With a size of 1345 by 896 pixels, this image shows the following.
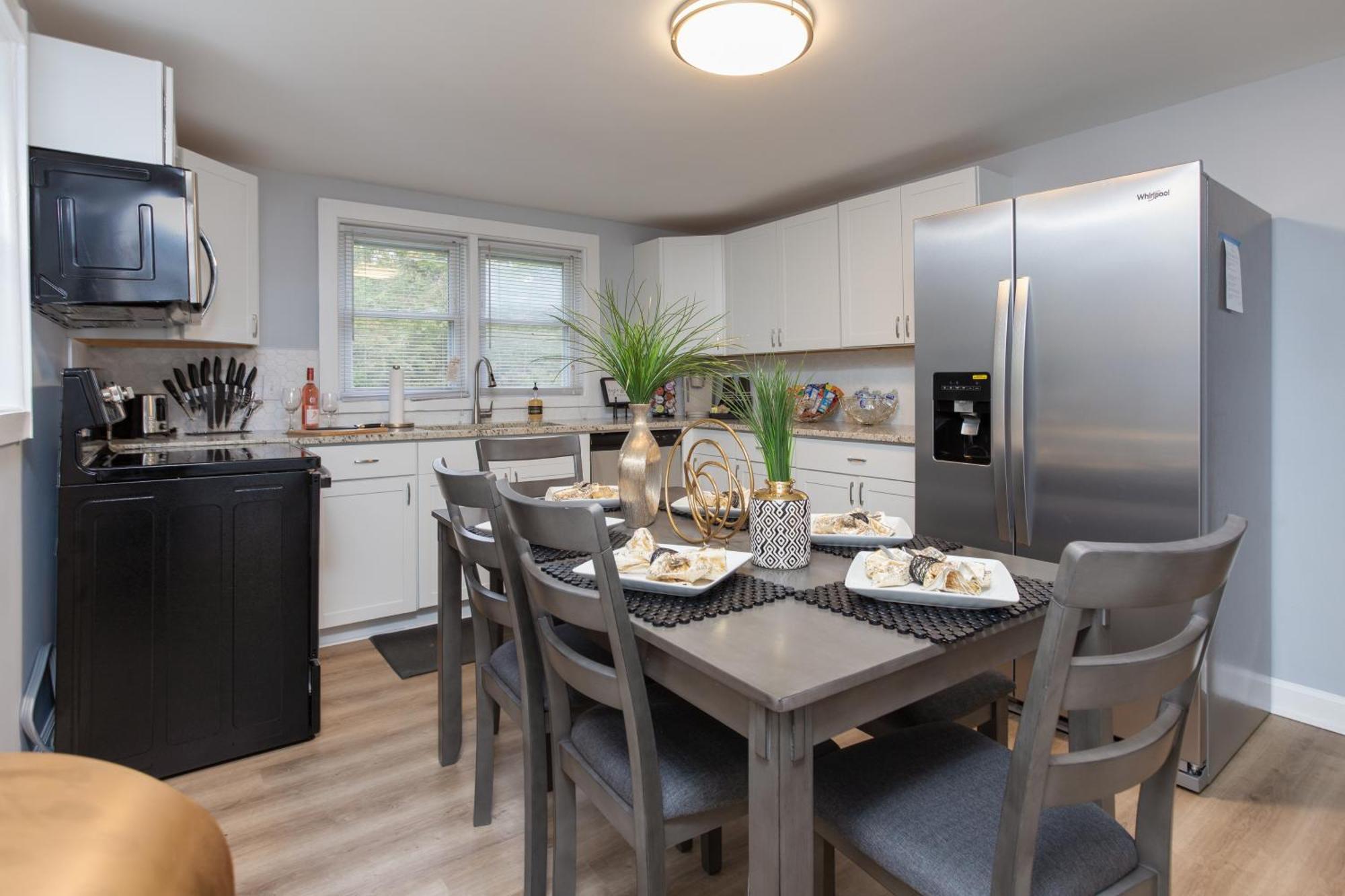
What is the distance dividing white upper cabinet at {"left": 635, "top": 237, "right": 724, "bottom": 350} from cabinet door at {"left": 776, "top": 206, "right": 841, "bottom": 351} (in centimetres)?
56

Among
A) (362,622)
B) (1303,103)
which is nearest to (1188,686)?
(1303,103)

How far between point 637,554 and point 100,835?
0.87 m

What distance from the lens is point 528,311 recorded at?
Result: 14.3ft

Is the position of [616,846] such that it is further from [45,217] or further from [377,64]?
[377,64]

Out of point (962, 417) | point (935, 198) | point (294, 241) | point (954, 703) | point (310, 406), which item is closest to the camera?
point (954, 703)

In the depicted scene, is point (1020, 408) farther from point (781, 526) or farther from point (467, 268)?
point (467, 268)

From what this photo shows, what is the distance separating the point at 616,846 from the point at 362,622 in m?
2.08

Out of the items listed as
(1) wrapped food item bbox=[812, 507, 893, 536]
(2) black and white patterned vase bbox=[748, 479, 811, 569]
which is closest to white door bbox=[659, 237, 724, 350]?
(1) wrapped food item bbox=[812, 507, 893, 536]

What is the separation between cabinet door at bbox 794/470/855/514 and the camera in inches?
133

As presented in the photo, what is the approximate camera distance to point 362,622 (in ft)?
11.0

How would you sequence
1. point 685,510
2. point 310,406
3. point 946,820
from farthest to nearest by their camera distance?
point 310,406 < point 685,510 < point 946,820

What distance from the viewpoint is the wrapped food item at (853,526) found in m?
1.65

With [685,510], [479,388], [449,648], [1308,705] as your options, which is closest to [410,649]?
[449,648]

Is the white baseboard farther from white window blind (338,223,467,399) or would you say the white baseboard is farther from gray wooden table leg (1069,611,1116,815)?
white window blind (338,223,467,399)
